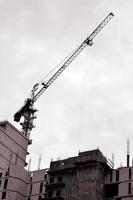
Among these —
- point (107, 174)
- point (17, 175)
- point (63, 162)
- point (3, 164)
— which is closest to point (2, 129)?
point (3, 164)

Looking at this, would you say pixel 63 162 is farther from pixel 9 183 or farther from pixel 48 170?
pixel 9 183

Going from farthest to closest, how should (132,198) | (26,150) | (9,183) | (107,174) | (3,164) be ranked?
(26,150) → (3,164) → (9,183) → (107,174) → (132,198)

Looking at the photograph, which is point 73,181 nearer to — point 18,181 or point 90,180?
point 90,180

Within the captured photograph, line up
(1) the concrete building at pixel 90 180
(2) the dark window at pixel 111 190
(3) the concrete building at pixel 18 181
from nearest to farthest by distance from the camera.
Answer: (1) the concrete building at pixel 90 180
(2) the dark window at pixel 111 190
(3) the concrete building at pixel 18 181

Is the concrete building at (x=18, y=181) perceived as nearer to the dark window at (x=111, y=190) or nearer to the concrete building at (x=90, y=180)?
the concrete building at (x=90, y=180)

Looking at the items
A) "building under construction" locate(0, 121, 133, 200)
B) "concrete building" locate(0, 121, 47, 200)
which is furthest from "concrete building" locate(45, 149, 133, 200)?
"concrete building" locate(0, 121, 47, 200)

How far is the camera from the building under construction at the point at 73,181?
115 m

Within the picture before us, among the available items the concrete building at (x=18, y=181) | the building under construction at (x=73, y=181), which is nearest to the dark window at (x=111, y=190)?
the building under construction at (x=73, y=181)

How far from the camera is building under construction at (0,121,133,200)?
115 metres

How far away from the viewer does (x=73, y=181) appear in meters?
118

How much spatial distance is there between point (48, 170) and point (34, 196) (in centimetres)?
1122

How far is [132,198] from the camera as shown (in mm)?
111188

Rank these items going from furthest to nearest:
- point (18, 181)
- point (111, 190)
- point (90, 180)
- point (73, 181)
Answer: point (18, 181) → point (73, 181) → point (111, 190) → point (90, 180)

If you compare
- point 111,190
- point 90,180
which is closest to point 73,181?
point 90,180
